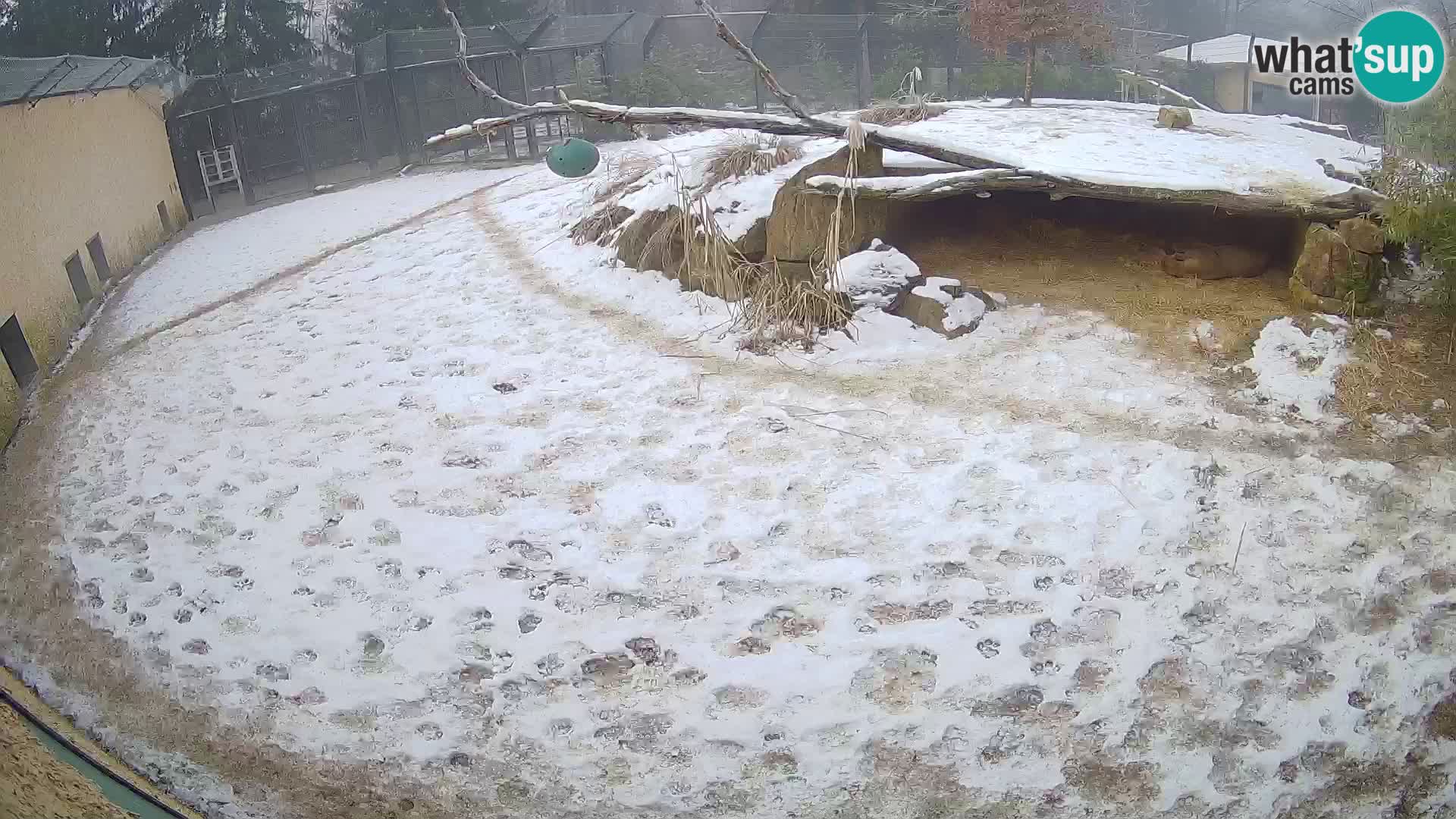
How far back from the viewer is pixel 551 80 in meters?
13.6

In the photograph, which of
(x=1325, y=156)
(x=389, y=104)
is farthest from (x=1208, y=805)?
(x=389, y=104)

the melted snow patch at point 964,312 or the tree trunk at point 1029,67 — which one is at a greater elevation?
the tree trunk at point 1029,67

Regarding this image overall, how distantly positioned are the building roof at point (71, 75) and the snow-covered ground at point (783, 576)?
246cm

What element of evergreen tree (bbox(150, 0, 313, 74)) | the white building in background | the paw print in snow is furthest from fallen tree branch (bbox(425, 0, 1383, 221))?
the white building in background

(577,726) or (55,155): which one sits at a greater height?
(55,155)

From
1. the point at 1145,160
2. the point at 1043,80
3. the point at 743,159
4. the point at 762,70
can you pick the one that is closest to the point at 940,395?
the point at 762,70

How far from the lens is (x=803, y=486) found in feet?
12.9

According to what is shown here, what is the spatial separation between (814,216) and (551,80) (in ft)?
31.0

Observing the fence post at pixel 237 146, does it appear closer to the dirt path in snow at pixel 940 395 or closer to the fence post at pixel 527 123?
the fence post at pixel 527 123

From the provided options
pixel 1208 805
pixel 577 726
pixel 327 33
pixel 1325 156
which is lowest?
pixel 1208 805

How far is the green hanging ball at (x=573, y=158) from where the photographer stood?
5.34 metres

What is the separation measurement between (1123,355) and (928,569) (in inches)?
71.5

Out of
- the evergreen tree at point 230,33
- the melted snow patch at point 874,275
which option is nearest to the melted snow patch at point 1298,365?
the melted snow patch at point 874,275

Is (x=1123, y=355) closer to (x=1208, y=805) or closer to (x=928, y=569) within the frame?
(x=928, y=569)
